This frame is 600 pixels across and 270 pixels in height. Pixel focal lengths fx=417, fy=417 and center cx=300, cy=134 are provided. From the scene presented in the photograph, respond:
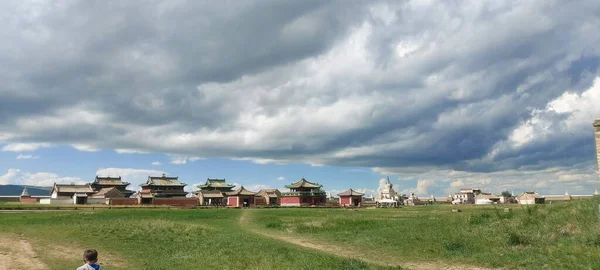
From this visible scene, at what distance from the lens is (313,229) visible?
1425 inches

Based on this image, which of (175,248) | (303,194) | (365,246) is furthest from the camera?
(303,194)

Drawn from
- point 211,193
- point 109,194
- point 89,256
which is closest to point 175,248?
point 89,256

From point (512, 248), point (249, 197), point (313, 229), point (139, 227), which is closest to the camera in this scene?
point (512, 248)

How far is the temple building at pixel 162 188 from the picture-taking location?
363ft

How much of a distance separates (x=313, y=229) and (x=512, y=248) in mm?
18789

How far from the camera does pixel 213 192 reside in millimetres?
120188

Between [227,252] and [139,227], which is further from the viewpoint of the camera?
[139,227]

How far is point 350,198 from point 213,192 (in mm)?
39921

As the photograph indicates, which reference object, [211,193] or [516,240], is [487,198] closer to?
[211,193]

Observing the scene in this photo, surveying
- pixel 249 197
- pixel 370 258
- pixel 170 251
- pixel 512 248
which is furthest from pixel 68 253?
pixel 249 197

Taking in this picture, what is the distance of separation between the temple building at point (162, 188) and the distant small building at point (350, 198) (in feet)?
150

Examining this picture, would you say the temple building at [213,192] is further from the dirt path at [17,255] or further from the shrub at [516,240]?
the shrub at [516,240]

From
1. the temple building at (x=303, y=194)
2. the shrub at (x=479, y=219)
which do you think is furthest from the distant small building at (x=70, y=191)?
the shrub at (x=479, y=219)

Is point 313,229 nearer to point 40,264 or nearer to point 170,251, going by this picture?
point 170,251
